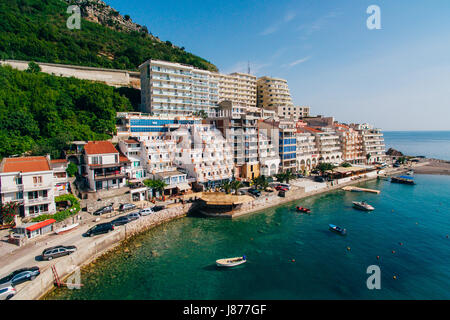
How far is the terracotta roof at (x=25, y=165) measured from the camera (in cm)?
3531

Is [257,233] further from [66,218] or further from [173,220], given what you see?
[66,218]

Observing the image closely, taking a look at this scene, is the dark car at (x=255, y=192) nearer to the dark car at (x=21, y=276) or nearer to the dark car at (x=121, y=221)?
the dark car at (x=121, y=221)

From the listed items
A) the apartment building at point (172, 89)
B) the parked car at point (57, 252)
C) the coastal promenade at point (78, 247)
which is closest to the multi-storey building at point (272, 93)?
the apartment building at point (172, 89)

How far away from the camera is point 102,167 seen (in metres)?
44.3

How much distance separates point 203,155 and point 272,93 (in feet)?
234

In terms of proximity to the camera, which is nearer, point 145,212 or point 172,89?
point 145,212

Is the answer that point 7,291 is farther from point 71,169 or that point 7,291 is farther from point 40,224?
point 71,169

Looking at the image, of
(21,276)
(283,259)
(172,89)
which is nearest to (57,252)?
(21,276)

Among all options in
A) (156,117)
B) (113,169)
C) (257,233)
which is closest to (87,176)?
(113,169)

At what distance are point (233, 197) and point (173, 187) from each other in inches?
528

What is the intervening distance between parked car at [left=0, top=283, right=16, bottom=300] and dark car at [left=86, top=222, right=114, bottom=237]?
1126 centimetres

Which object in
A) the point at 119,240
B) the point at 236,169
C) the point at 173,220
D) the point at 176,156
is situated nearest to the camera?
the point at 119,240

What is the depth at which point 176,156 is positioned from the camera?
5722 cm

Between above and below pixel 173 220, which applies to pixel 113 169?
above
